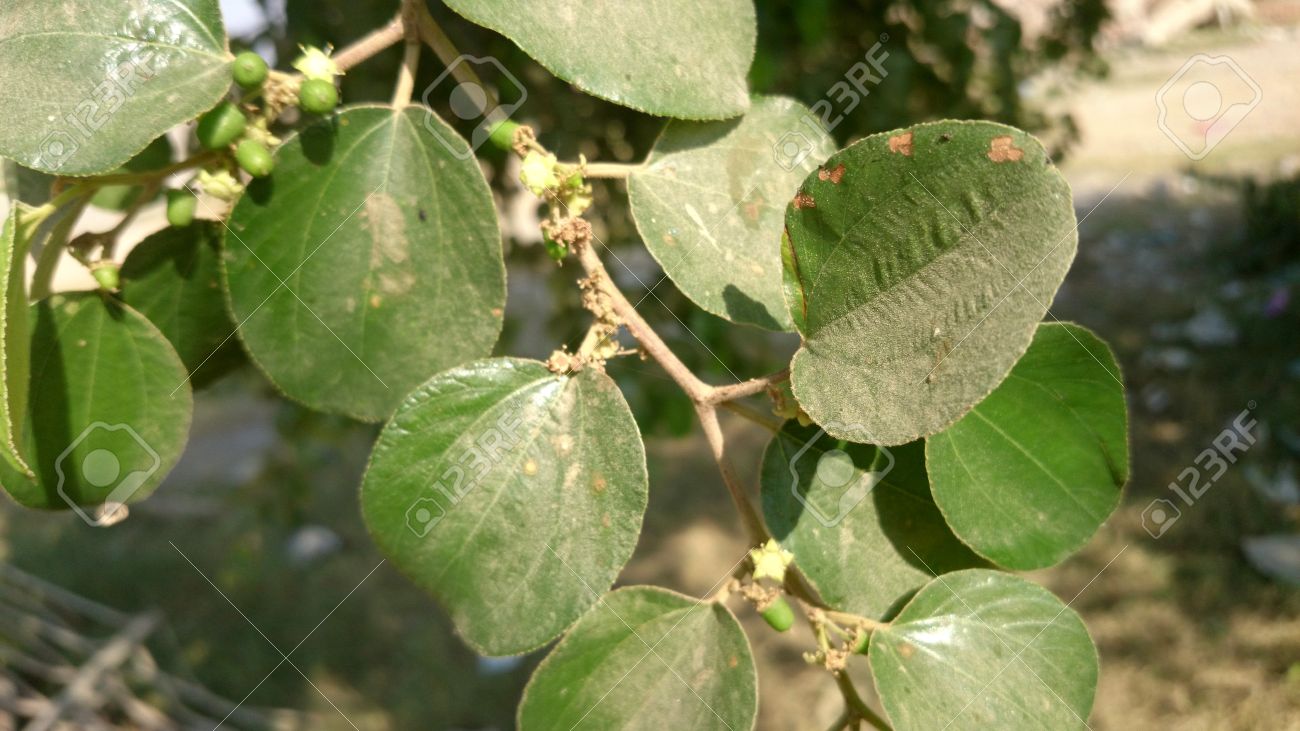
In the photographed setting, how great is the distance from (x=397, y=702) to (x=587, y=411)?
2.24 meters

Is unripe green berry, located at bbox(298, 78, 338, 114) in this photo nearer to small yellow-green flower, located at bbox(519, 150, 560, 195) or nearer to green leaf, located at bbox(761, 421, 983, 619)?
small yellow-green flower, located at bbox(519, 150, 560, 195)

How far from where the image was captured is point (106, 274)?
66cm

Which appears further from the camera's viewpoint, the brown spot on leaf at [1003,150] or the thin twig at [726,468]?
the thin twig at [726,468]

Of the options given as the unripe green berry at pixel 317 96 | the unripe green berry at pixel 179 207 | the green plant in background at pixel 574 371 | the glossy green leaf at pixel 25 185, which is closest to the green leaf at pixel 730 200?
the green plant in background at pixel 574 371

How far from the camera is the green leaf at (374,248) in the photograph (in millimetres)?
642

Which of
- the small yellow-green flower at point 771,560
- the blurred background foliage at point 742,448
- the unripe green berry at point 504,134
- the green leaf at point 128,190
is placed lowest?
the blurred background foliage at point 742,448

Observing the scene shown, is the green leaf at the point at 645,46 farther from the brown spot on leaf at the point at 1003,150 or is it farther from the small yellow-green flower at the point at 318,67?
the brown spot on leaf at the point at 1003,150

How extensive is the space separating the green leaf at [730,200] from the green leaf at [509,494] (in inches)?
4.0

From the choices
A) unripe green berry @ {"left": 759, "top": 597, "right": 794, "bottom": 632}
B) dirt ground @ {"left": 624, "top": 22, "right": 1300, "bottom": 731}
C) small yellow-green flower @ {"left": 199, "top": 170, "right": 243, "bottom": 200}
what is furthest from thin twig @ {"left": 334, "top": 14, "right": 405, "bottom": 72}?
dirt ground @ {"left": 624, "top": 22, "right": 1300, "bottom": 731}

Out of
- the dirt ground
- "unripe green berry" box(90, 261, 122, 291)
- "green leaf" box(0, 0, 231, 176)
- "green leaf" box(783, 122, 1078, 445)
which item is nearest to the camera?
"green leaf" box(783, 122, 1078, 445)

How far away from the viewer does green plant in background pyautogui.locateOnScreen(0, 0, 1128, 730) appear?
563 mm

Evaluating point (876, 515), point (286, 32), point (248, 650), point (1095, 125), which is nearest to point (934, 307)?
point (876, 515)

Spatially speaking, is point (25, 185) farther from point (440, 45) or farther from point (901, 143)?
point (901, 143)

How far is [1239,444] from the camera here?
2844 mm
